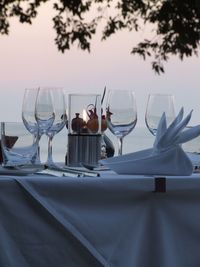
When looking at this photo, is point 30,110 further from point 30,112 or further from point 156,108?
point 156,108

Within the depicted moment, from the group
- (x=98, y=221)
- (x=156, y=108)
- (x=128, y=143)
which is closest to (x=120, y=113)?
(x=156, y=108)

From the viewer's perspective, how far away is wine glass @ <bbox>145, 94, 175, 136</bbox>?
1617 mm

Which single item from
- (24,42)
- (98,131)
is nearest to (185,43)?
(24,42)

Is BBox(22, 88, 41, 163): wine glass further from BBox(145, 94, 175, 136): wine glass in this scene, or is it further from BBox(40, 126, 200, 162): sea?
BBox(145, 94, 175, 136): wine glass

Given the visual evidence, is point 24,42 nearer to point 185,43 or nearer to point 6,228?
point 185,43

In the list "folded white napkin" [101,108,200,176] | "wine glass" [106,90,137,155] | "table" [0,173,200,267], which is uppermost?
"wine glass" [106,90,137,155]

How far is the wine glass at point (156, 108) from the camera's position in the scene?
1617mm

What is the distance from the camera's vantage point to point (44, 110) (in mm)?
1535

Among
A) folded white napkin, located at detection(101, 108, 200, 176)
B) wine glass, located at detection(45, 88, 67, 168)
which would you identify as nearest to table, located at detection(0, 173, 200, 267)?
folded white napkin, located at detection(101, 108, 200, 176)

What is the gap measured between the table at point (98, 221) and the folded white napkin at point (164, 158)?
1.7 inches

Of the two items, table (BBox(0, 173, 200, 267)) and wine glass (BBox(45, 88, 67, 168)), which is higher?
wine glass (BBox(45, 88, 67, 168))

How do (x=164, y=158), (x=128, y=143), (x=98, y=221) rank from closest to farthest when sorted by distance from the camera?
(x=98, y=221)
(x=164, y=158)
(x=128, y=143)

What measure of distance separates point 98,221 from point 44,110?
39 cm

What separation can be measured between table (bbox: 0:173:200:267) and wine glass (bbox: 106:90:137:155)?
26 cm
